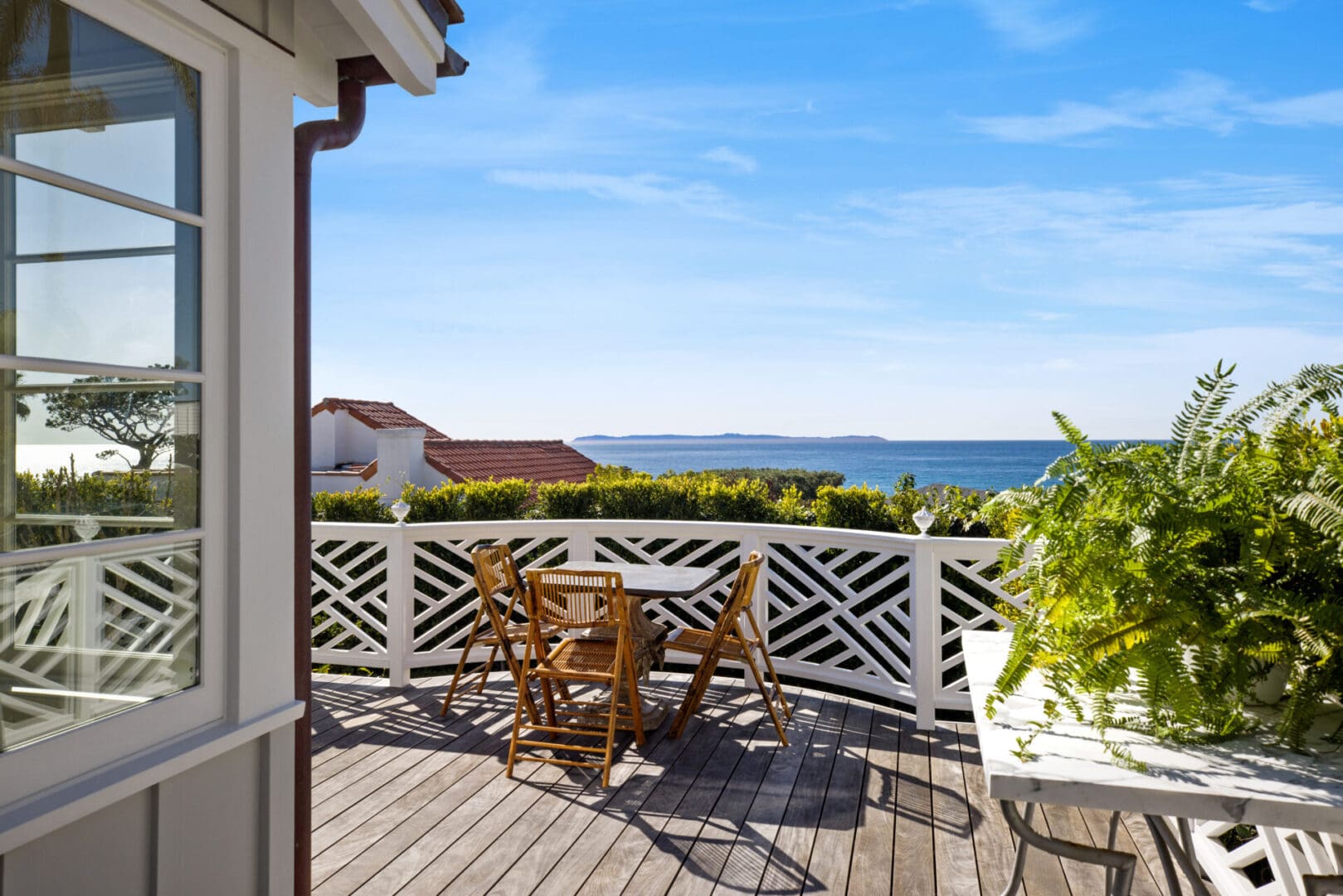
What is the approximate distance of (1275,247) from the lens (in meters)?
21.4

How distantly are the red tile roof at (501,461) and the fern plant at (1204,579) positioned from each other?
28.0 feet

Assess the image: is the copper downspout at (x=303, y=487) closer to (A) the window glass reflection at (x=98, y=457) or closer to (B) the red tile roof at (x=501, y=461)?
(A) the window glass reflection at (x=98, y=457)

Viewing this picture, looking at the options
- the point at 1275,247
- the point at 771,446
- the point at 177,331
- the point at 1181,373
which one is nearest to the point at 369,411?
the point at 177,331

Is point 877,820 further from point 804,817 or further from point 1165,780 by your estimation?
point 1165,780

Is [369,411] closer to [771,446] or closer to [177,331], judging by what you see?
[177,331]

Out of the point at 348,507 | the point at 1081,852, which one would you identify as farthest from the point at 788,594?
the point at 1081,852

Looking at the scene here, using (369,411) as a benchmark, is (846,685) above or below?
below

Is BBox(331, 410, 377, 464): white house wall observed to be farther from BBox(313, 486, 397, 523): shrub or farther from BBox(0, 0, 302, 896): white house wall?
BBox(0, 0, 302, 896): white house wall

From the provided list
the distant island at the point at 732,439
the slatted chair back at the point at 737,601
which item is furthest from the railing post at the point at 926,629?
the distant island at the point at 732,439

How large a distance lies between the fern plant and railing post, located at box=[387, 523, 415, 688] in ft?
13.2

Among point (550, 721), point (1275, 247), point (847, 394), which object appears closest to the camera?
point (550, 721)

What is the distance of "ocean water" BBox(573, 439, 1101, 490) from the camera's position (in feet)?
157

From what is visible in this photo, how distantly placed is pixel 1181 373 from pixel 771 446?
47.8 meters

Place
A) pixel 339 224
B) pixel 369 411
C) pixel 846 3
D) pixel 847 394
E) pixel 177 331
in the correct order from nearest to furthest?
pixel 177 331 < pixel 846 3 < pixel 369 411 < pixel 339 224 < pixel 847 394
